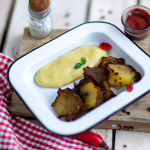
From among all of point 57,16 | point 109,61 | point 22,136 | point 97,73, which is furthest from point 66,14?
point 22,136

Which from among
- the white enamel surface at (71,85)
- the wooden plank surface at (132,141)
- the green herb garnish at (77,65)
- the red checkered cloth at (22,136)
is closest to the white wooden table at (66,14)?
the white enamel surface at (71,85)

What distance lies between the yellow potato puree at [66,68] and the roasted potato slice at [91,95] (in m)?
0.23

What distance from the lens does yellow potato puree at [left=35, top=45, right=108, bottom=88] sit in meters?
1.83

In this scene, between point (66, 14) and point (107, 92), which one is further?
point (66, 14)

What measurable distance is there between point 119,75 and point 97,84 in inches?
7.4

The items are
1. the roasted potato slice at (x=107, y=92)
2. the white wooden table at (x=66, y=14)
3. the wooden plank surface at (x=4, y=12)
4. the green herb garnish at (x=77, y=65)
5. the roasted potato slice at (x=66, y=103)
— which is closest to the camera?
the roasted potato slice at (x=66, y=103)

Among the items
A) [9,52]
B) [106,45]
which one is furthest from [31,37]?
[106,45]

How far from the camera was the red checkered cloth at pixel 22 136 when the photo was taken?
1.60 metres

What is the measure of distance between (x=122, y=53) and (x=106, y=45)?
180 mm

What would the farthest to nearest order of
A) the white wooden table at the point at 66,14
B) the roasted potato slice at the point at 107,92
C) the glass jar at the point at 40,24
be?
the white wooden table at the point at 66,14 < the glass jar at the point at 40,24 < the roasted potato slice at the point at 107,92

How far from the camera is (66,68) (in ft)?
6.08

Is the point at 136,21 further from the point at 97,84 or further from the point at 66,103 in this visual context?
the point at 66,103

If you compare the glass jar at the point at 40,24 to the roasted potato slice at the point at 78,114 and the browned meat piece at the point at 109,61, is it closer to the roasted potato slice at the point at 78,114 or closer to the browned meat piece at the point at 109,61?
the browned meat piece at the point at 109,61

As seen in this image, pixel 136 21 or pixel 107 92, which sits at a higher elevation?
pixel 136 21
